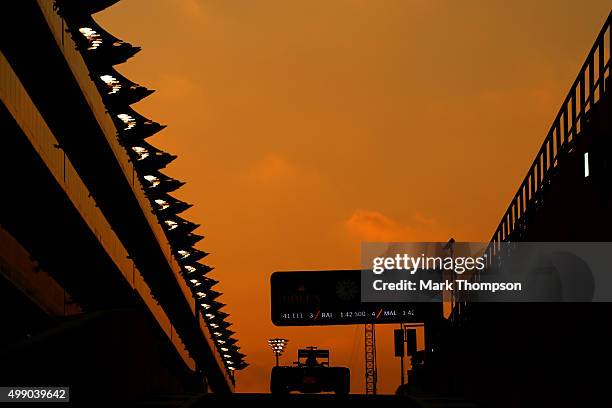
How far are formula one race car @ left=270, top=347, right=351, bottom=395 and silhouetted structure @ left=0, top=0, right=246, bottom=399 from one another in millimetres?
3516

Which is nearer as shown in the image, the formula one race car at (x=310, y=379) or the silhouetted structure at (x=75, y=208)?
the silhouetted structure at (x=75, y=208)

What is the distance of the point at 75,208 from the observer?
41.9 m

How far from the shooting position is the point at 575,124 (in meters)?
22.7

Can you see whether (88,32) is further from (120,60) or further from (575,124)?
(575,124)

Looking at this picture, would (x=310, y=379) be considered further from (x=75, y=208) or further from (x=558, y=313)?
(x=558, y=313)

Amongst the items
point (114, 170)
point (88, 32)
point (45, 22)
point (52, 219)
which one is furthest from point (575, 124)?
point (114, 170)

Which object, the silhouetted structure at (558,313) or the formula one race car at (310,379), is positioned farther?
the formula one race car at (310,379)

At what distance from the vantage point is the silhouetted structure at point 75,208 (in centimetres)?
2053

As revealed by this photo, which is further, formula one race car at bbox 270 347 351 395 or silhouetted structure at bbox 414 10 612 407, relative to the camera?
formula one race car at bbox 270 347 351 395

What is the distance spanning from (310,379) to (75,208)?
10.3 meters

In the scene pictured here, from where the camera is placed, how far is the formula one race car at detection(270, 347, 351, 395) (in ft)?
124

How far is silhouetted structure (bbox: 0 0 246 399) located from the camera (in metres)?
20.5

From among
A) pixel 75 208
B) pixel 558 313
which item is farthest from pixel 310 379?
pixel 558 313

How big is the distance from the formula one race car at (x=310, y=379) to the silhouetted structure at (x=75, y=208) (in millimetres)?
3516
